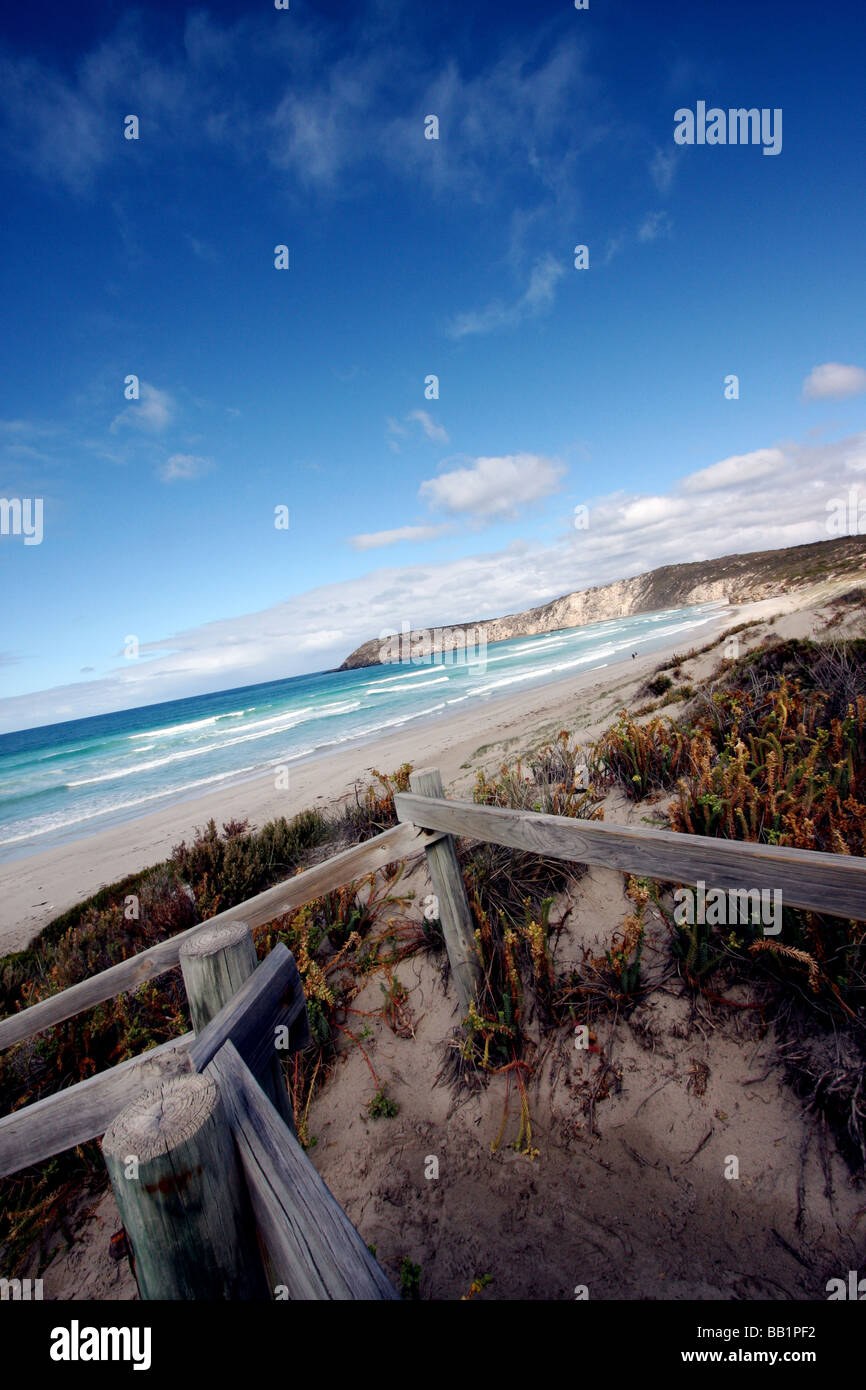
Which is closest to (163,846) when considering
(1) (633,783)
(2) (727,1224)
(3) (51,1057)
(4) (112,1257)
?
(3) (51,1057)

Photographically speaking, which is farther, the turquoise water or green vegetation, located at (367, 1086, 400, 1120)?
the turquoise water

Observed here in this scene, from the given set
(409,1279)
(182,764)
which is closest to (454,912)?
(409,1279)

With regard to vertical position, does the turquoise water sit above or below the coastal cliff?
below

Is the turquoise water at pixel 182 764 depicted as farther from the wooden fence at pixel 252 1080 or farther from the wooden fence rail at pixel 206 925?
the wooden fence at pixel 252 1080

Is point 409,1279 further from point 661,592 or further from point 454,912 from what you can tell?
point 661,592

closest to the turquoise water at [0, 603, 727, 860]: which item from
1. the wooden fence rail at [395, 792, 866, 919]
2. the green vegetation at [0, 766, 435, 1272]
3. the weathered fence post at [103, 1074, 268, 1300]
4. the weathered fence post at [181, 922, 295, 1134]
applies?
the green vegetation at [0, 766, 435, 1272]

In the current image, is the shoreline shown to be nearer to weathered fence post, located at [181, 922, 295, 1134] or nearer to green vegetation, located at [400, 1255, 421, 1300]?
green vegetation, located at [400, 1255, 421, 1300]

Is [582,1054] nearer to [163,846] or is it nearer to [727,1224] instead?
[727,1224]
